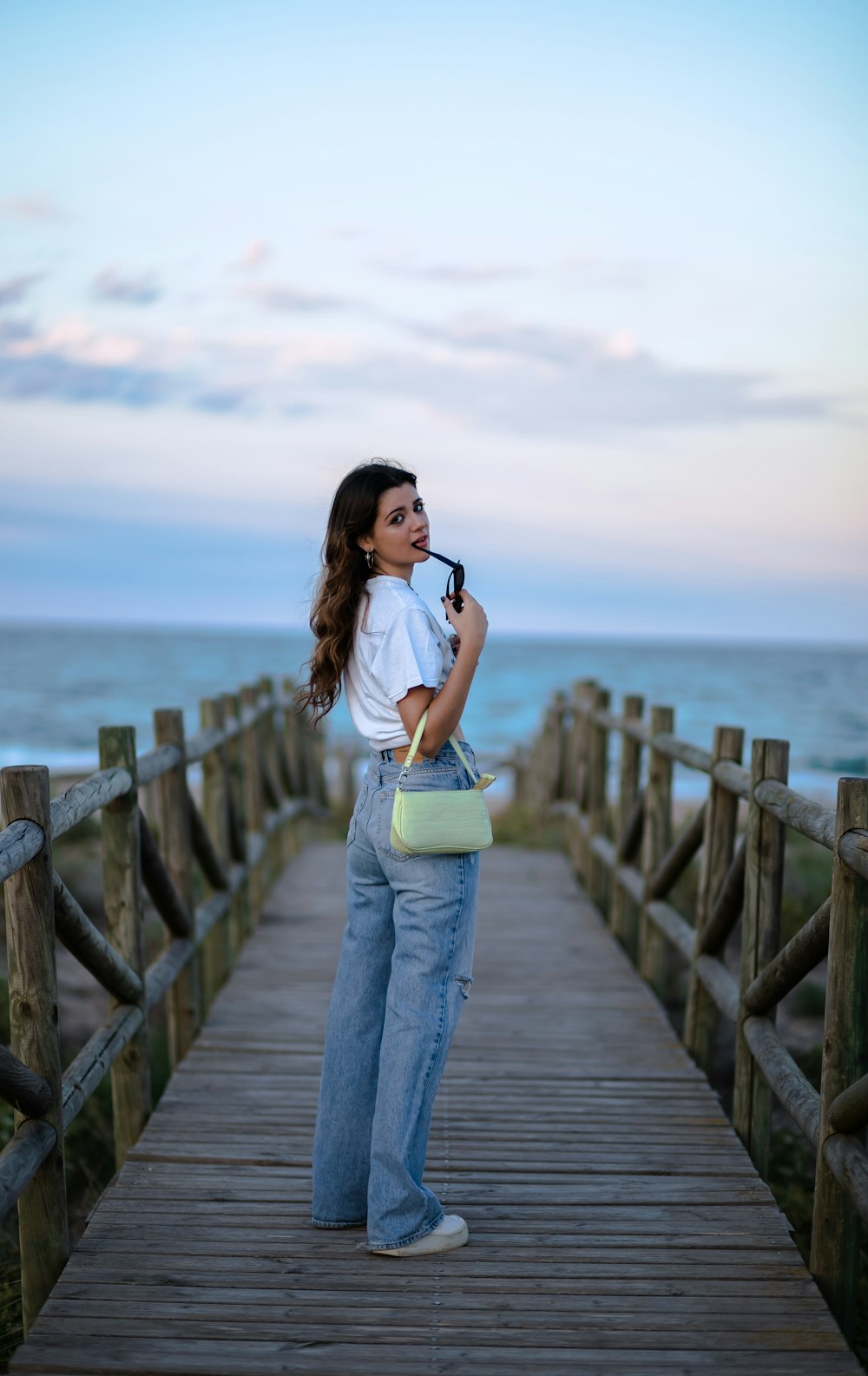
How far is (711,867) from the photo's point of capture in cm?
433

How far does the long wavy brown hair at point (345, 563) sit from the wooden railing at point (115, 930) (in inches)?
28.8

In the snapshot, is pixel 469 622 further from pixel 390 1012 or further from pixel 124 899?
pixel 124 899

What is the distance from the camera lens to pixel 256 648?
74500 millimetres

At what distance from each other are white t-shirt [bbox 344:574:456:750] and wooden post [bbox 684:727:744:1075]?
1.75m

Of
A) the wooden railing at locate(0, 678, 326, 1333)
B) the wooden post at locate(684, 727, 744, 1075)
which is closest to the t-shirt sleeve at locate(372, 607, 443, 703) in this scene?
the wooden railing at locate(0, 678, 326, 1333)

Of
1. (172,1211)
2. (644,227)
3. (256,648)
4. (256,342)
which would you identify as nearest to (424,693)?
(172,1211)

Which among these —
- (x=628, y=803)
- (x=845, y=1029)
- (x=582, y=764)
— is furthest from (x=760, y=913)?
(x=582, y=764)

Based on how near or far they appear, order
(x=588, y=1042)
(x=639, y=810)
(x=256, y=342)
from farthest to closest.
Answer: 1. (x=256, y=342)
2. (x=639, y=810)
3. (x=588, y=1042)

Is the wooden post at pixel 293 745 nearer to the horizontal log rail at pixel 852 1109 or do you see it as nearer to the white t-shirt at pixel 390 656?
the white t-shirt at pixel 390 656

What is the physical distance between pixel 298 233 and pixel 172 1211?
51.6 feet

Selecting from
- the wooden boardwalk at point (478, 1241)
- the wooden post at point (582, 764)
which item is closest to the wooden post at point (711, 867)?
the wooden boardwalk at point (478, 1241)

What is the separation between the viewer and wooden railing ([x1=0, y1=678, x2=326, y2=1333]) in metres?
2.70

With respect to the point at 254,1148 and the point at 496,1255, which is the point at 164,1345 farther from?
the point at 254,1148

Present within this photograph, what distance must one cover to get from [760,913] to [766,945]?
0.32 feet
